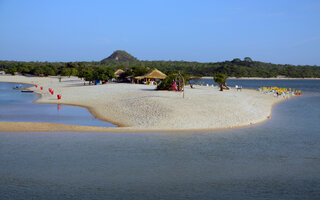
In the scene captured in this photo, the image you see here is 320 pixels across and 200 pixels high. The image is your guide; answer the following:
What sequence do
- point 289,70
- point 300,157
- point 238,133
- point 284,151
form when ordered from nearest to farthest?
point 300,157 → point 284,151 → point 238,133 → point 289,70

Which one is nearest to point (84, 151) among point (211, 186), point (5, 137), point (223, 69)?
point (5, 137)

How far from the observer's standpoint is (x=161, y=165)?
12422mm

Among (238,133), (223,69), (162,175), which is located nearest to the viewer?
(162,175)

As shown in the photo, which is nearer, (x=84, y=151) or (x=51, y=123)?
(x=84, y=151)

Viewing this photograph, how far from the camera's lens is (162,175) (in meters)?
11.3

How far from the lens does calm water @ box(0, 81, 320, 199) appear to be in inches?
387

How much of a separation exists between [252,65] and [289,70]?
827 inches

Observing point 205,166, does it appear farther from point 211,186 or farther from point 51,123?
point 51,123

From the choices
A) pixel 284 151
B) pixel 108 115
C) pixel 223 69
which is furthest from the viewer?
pixel 223 69

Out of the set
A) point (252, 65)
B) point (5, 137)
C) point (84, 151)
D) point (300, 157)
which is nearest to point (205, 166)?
point (300, 157)

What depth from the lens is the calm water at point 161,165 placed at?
984cm

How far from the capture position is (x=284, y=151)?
583 inches

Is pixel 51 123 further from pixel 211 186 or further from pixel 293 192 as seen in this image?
pixel 293 192

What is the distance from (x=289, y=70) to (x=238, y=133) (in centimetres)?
14996
